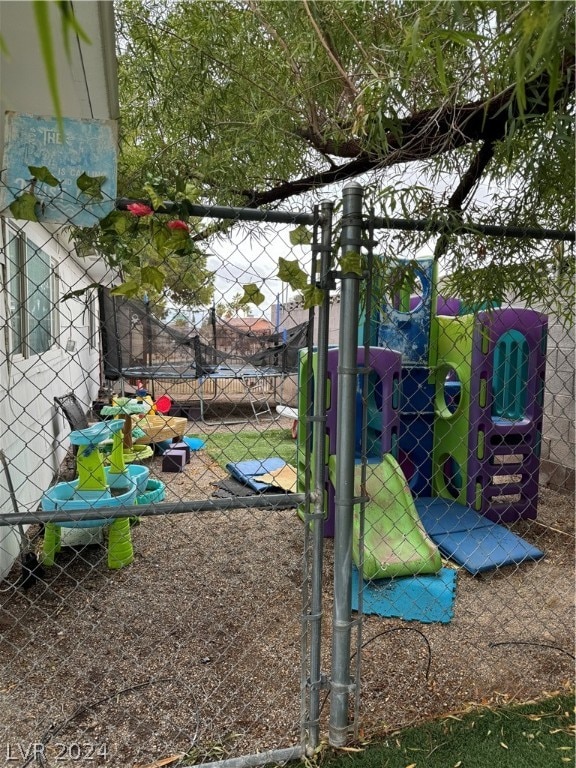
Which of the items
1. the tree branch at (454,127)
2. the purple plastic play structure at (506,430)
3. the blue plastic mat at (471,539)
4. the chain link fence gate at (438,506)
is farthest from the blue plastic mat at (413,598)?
the tree branch at (454,127)

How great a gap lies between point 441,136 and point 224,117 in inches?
51.4

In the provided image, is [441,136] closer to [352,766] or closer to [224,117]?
[224,117]

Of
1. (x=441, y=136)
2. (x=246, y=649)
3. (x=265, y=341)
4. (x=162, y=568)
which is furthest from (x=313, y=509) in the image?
(x=265, y=341)

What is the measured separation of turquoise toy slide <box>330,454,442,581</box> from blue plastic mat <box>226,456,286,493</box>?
138 cm

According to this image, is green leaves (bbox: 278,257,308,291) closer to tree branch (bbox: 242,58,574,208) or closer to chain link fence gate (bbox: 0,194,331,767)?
chain link fence gate (bbox: 0,194,331,767)

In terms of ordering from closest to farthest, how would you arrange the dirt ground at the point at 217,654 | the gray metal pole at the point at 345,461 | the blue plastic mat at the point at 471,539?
the gray metal pole at the point at 345,461 < the dirt ground at the point at 217,654 < the blue plastic mat at the point at 471,539

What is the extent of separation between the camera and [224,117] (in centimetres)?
258

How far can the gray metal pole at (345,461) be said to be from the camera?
125cm

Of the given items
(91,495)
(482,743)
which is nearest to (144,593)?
(91,495)

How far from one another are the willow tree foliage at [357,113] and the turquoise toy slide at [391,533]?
1.46m

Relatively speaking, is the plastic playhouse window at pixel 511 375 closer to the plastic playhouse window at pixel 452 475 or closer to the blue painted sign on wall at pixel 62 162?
the plastic playhouse window at pixel 452 475

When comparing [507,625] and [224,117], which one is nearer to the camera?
[507,625]

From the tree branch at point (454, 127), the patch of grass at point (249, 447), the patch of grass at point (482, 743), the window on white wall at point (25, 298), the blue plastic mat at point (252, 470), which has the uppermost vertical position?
the tree branch at point (454, 127)

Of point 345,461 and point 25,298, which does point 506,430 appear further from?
point 25,298
